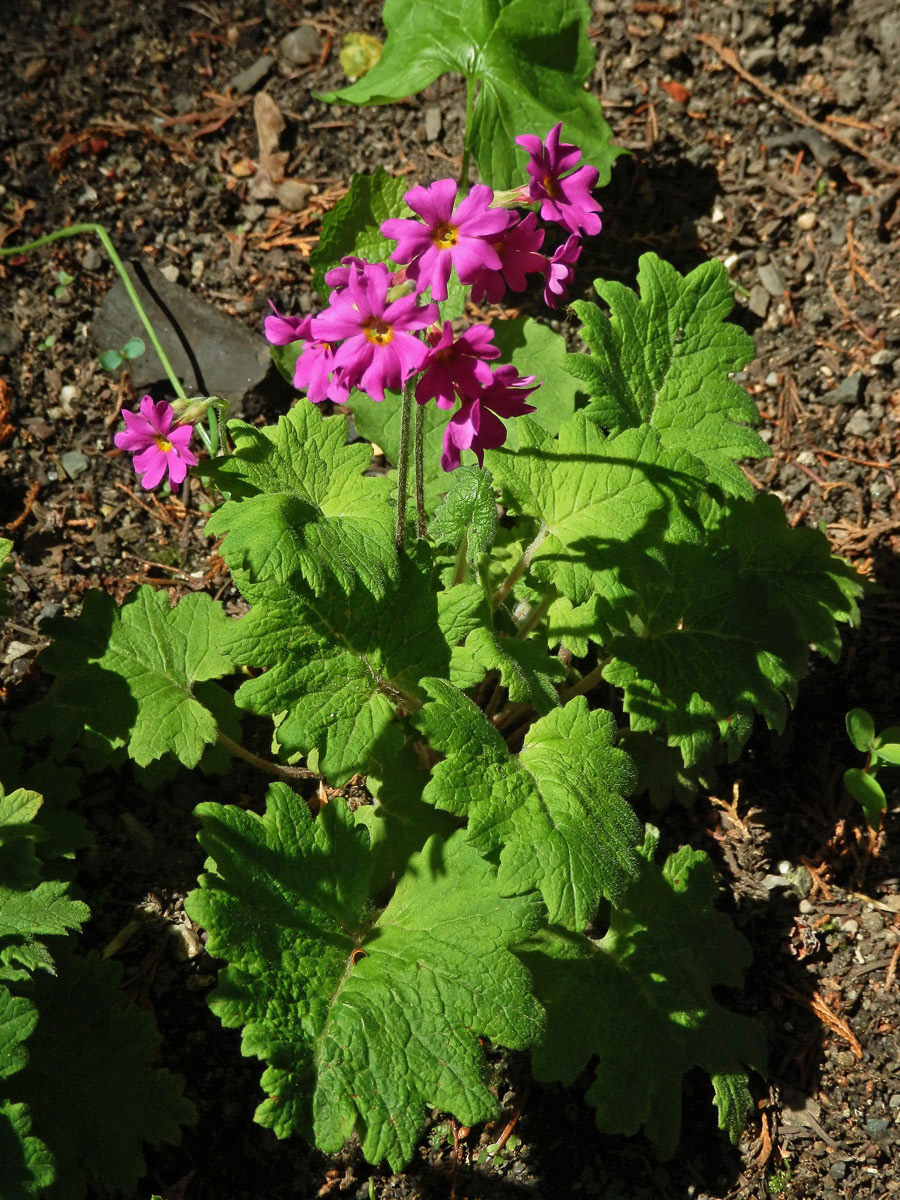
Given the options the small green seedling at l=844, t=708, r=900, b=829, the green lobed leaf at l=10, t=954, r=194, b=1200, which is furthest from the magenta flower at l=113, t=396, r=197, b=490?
the small green seedling at l=844, t=708, r=900, b=829

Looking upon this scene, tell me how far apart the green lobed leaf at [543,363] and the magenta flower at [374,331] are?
1452 millimetres

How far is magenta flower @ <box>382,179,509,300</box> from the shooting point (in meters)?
2.10

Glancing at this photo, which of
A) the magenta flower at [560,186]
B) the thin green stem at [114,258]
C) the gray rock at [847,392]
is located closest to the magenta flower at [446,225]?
the magenta flower at [560,186]

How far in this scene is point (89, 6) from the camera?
14.2ft

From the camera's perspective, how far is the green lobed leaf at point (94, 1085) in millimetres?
2607

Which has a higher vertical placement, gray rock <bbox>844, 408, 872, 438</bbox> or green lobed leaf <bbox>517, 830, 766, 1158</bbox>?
gray rock <bbox>844, 408, 872, 438</bbox>

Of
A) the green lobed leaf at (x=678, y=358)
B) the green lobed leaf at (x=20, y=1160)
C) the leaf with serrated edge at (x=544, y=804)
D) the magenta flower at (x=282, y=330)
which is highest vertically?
the magenta flower at (x=282, y=330)

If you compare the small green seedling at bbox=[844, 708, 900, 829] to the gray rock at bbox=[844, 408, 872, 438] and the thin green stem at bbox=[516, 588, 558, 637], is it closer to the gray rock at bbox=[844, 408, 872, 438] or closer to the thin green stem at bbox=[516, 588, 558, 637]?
the thin green stem at bbox=[516, 588, 558, 637]

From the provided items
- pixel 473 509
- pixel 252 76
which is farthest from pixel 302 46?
pixel 473 509

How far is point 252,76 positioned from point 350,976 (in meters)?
3.66

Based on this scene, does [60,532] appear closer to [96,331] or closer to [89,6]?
[96,331]

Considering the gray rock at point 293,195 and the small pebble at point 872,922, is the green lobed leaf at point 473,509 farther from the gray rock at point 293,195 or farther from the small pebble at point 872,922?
the gray rock at point 293,195

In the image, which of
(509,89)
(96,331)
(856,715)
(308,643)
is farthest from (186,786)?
(509,89)

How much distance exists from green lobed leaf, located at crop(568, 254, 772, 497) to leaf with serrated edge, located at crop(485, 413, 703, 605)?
12.6 inches
